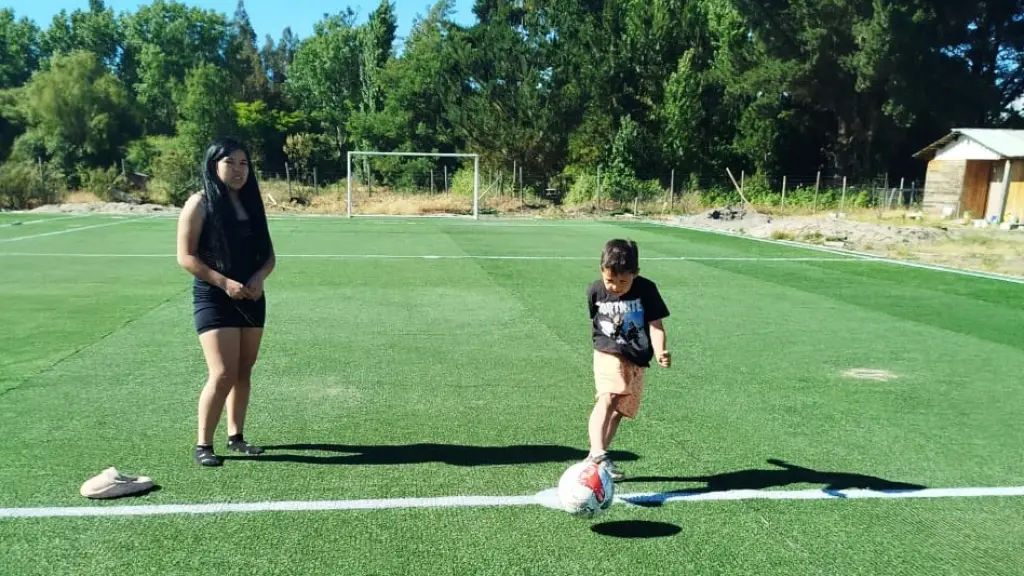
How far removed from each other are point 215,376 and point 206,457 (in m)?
0.54

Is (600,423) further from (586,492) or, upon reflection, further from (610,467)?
(586,492)

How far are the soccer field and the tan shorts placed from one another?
50 centimetres

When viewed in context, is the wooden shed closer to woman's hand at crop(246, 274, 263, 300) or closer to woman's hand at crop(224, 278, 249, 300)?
woman's hand at crop(246, 274, 263, 300)

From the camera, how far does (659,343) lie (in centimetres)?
417

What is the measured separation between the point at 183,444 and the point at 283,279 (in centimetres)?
804

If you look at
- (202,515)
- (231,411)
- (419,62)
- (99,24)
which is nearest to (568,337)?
(231,411)

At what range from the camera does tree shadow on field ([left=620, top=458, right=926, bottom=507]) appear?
14.5 feet

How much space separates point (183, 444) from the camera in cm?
495

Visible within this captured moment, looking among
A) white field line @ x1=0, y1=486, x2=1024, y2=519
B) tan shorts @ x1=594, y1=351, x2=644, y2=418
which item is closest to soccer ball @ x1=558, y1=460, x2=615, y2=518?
white field line @ x1=0, y1=486, x2=1024, y2=519

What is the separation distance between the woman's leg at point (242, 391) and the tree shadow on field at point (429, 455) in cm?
10

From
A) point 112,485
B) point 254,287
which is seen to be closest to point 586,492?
point 254,287

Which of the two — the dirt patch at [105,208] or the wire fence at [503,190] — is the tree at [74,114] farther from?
the dirt patch at [105,208]

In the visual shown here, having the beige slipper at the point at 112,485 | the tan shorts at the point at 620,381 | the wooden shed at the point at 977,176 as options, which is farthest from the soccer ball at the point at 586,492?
the wooden shed at the point at 977,176

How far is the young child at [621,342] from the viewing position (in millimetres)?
4238
